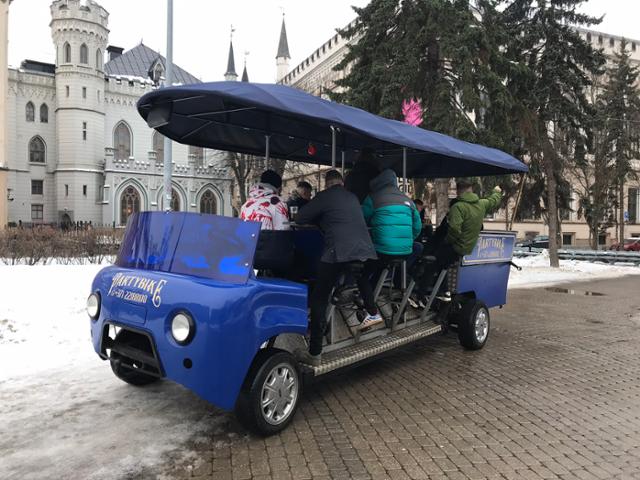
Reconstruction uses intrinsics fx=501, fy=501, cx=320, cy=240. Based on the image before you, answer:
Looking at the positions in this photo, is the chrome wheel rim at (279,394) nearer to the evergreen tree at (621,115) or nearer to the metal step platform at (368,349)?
the metal step platform at (368,349)

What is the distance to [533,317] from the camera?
1042 cm

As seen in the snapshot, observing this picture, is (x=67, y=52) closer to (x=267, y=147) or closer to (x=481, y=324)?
(x=267, y=147)

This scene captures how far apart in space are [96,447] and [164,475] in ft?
2.53

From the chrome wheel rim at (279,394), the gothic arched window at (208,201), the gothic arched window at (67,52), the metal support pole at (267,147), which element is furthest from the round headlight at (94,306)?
the gothic arched window at (67,52)

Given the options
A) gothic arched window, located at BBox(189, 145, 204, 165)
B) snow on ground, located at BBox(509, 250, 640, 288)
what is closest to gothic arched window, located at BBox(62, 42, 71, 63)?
gothic arched window, located at BBox(189, 145, 204, 165)

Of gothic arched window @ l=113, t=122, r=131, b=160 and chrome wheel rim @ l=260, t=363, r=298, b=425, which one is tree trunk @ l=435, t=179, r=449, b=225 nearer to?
chrome wheel rim @ l=260, t=363, r=298, b=425

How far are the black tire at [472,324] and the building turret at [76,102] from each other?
5145 centimetres

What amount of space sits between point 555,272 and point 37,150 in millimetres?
53774

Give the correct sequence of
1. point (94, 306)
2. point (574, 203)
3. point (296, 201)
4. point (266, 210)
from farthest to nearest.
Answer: point (574, 203) < point (296, 201) < point (266, 210) < point (94, 306)

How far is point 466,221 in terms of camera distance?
21.6 feet

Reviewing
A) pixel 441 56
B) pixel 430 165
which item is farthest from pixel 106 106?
pixel 430 165

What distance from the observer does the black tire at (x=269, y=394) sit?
4027 millimetres

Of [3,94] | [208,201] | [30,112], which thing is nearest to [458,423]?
[3,94]

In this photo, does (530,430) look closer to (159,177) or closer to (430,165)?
(430,165)
